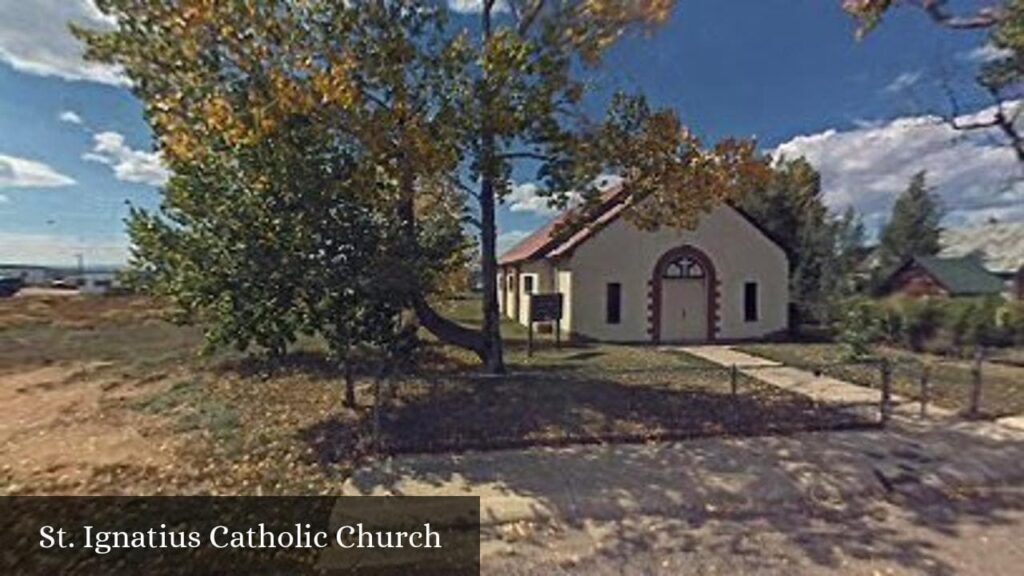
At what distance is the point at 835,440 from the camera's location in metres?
7.83

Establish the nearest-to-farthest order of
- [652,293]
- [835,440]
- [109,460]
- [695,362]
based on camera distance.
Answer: [109,460] < [835,440] < [695,362] < [652,293]

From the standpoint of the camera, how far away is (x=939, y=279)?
3450 centimetres

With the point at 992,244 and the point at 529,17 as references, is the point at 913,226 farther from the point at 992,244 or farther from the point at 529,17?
the point at 529,17

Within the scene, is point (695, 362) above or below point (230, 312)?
below

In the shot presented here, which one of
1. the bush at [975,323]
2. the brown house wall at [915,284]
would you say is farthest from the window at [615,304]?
the brown house wall at [915,284]

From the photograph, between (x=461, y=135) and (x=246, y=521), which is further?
(x=461, y=135)

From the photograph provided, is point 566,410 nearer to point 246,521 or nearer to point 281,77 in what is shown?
point 246,521

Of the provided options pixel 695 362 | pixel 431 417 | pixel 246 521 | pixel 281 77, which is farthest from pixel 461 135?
pixel 695 362

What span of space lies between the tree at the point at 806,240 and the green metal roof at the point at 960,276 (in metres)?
10.0

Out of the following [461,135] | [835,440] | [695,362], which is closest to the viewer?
[835,440]

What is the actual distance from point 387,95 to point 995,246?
59.5 metres

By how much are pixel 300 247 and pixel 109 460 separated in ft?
11.1

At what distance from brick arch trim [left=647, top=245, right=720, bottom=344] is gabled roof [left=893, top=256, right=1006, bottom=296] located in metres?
20.6

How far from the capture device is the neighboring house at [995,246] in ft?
143
